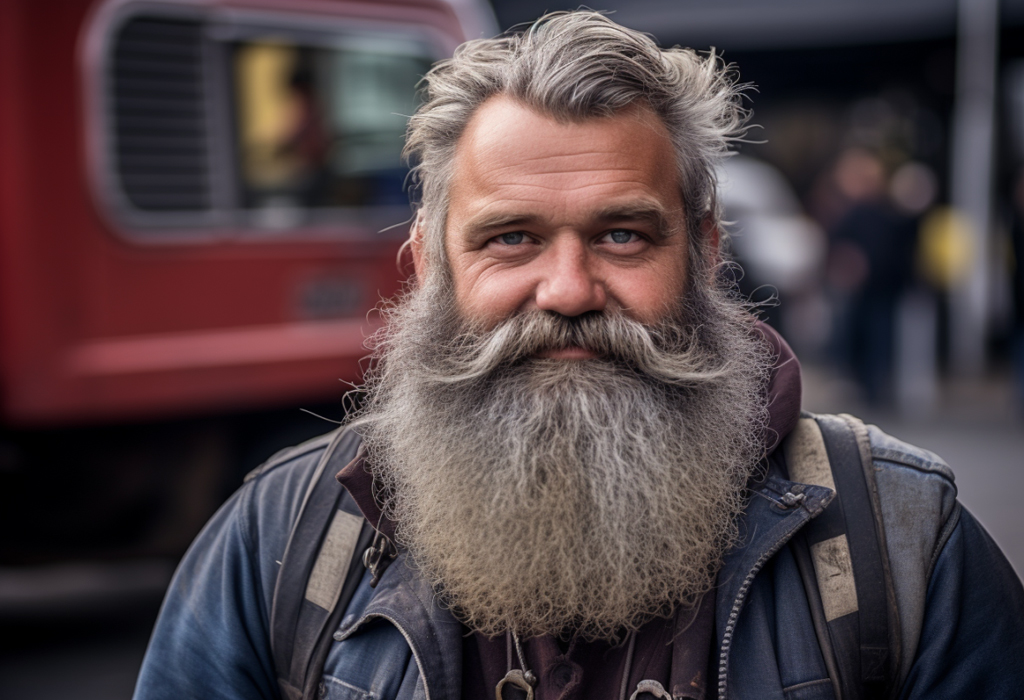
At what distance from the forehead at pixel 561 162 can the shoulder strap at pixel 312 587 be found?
0.62 meters

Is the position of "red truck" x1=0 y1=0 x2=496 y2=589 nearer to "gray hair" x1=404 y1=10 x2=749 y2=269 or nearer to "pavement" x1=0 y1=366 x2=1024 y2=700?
"pavement" x1=0 y1=366 x2=1024 y2=700

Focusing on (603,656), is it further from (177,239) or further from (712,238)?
(177,239)

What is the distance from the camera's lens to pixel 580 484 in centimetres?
194

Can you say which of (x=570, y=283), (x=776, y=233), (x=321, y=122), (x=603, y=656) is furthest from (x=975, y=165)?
(x=603, y=656)

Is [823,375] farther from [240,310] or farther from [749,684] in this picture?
[749,684]

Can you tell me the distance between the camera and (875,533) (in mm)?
1834

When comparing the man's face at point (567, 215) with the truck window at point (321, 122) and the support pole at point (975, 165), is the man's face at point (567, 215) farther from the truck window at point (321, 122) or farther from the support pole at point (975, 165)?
the support pole at point (975, 165)

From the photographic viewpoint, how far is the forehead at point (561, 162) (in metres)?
1.94

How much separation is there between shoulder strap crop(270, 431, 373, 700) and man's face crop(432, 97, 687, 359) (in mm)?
455

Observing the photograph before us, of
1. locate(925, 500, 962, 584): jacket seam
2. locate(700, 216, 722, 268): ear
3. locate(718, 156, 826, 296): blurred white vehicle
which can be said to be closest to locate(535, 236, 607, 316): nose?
locate(700, 216, 722, 268): ear

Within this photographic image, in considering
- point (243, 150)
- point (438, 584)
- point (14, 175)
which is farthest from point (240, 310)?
point (438, 584)

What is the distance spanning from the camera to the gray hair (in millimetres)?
1959

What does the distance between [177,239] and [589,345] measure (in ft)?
11.2

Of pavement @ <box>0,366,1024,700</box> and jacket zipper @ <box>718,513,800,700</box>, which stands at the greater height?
jacket zipper @ <box>718,513,800,700</box>
